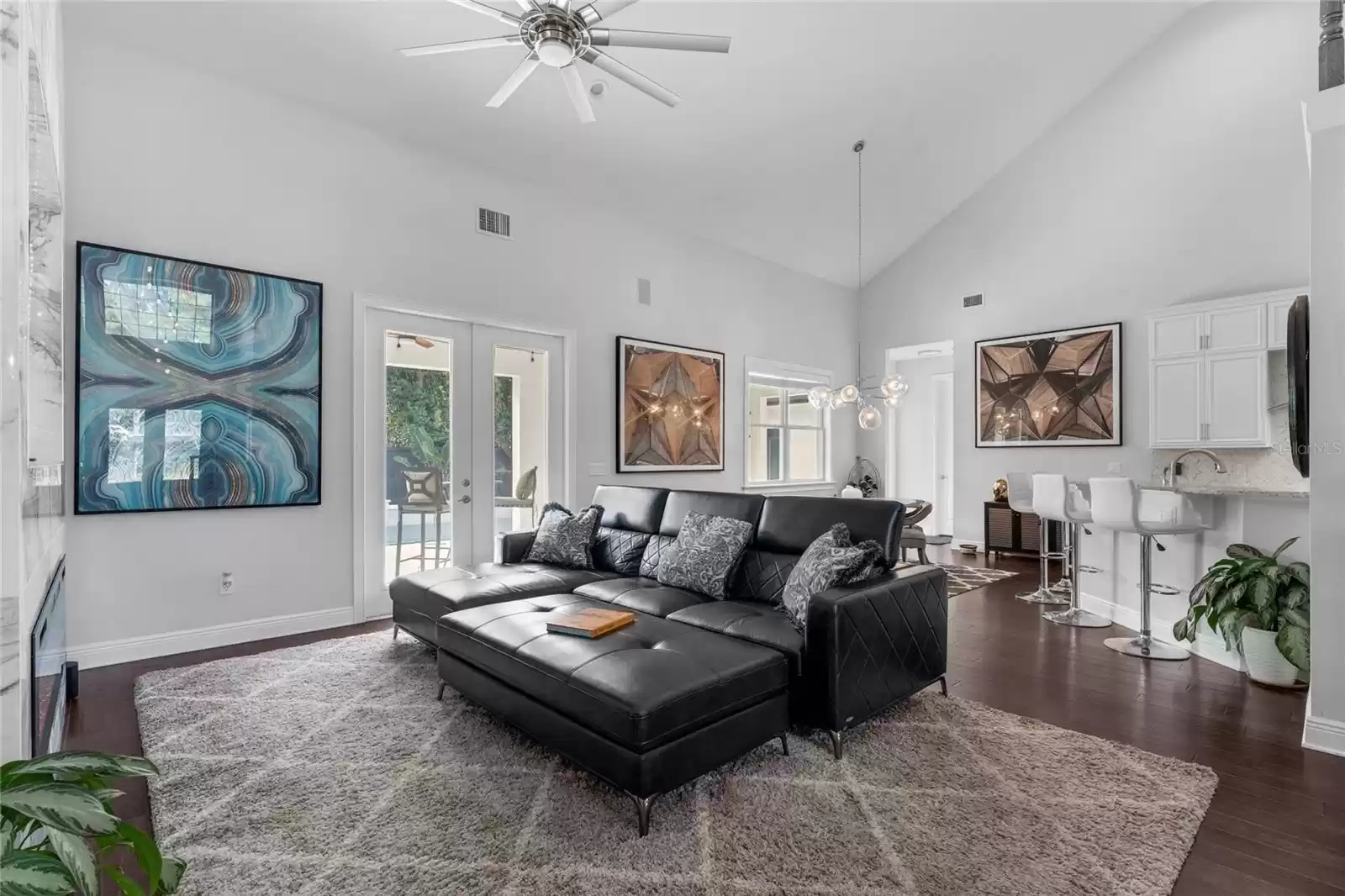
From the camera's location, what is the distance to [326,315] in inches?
169

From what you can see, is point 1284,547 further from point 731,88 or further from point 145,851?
point 145,851

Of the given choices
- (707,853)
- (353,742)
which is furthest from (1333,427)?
(353,742)

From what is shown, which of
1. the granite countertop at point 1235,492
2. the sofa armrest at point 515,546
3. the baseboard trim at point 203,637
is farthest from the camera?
the sofa armrest at point 515,546

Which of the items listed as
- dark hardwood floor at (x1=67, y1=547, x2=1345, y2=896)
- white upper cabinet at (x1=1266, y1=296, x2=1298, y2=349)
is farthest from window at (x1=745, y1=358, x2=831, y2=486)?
white upper cabinet at (x1=1266, y1=296, x2=1298, y2=349)

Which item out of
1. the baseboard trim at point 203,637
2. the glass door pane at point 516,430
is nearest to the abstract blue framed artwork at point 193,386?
the baseboard trim at point 203,637

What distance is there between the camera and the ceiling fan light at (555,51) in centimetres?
259

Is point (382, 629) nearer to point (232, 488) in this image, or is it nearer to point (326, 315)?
point (232, 488)

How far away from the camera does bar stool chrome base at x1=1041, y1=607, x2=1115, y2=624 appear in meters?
4.52

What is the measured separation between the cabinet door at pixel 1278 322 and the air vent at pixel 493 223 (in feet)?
19.2

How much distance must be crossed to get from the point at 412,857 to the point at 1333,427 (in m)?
3.77

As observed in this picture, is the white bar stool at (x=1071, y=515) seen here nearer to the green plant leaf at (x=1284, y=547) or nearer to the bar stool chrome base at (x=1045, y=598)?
the bar stool chrome base at (x=1045, y=598)

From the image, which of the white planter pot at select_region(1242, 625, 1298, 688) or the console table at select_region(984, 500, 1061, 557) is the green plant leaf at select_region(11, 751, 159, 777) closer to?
the white planter pot at select_region(1242, 625, 1298, 688)

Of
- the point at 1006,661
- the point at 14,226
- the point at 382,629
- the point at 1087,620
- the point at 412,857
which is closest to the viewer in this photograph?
the point at 14,226

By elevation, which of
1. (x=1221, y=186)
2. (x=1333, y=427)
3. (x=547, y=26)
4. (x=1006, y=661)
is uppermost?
(x=1221, y=186)
